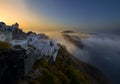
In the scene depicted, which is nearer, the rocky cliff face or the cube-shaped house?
the rocky cliff face

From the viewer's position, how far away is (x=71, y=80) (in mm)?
40250

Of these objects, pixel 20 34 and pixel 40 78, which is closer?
pixel 40 78

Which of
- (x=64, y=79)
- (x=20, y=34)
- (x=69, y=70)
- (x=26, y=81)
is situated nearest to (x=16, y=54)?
(x=26, y=81)

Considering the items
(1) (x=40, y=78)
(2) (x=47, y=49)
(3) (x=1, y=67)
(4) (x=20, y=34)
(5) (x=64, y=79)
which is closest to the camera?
(3) (x=1, y=67)

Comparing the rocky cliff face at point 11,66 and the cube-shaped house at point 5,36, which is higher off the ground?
the cube-shaped house at point 5,36

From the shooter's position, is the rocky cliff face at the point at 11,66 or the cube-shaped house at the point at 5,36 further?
the cube-shaped house at the point at 5,36

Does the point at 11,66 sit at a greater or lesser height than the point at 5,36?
lesser

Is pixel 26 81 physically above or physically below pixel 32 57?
below

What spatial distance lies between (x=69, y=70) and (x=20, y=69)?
53.0ft

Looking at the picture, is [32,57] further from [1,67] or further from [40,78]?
[1,67]

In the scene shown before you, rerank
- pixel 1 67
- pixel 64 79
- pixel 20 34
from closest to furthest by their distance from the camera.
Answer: pixel 1 67, pixel 64 79, pixel 20 34

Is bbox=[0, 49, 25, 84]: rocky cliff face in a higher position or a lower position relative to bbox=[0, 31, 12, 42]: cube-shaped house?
lower

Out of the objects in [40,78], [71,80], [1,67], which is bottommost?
[71,80]

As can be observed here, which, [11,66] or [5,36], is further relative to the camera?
[5,36]
